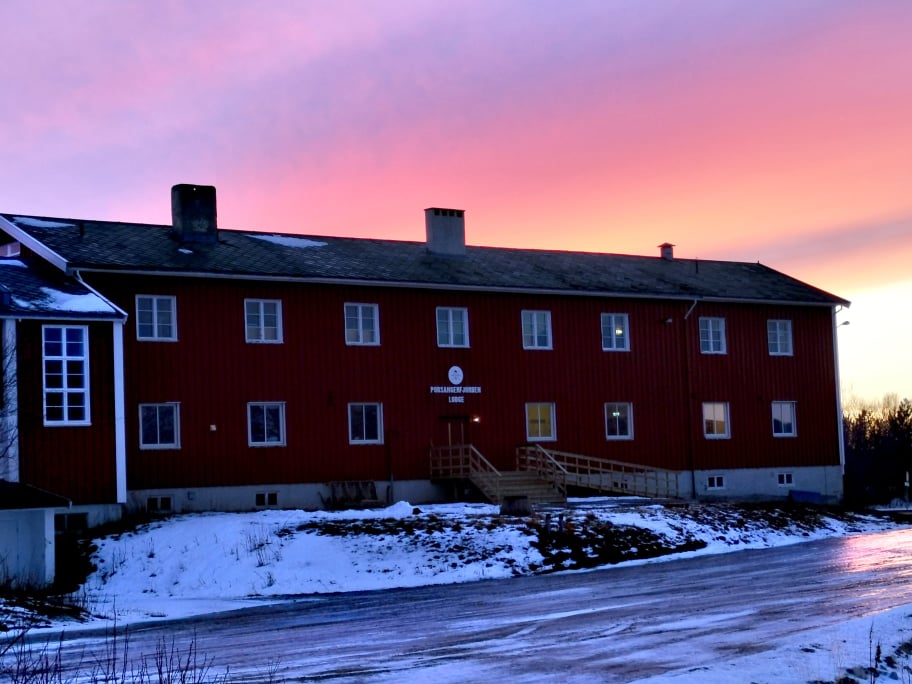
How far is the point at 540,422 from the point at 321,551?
13580 mm

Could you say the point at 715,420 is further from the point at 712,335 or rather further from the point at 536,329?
the point at 536,329

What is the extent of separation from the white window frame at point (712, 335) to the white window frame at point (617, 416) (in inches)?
152

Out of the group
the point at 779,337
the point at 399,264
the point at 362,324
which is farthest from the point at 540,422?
the point at 779,337

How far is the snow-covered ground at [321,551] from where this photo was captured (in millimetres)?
25766

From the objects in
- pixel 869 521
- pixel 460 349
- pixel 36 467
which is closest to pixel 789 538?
pixel 869 521

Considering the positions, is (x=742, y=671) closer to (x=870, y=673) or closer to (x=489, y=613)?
(x=870, y=673)

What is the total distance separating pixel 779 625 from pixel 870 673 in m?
2.47

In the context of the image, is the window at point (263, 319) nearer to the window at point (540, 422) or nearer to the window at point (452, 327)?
the window at point (452, 327)

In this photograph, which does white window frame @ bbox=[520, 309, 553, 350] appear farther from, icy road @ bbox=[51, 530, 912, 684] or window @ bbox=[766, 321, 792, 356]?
icy road @ bbox=[51, 530, 912, 684]

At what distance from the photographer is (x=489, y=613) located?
19.4 m

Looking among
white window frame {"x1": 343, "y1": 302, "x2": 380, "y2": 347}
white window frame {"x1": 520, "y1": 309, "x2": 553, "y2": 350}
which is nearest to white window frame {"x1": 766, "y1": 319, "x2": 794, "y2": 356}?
white window frame {"x1": 520, "y1": 309, "x2": 553, "y2": 350}

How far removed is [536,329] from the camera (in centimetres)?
4006

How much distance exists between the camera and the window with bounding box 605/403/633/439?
41219 millimetres

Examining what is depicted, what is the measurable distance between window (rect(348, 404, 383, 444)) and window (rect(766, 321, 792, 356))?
622 inches
